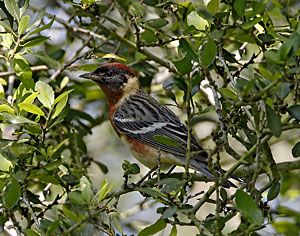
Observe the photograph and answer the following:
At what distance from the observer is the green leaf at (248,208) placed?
3088 mm

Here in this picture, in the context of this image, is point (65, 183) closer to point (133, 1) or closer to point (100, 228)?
point (100, 228)

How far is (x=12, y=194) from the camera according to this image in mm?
3412

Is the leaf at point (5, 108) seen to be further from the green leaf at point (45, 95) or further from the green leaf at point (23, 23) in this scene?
the green leaf at point (23, 23)

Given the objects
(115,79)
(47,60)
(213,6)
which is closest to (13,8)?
(47,60)

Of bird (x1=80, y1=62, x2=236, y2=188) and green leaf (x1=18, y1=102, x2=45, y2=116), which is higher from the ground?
green leaf (x1=18, y1=102, x2=45, y2=116)

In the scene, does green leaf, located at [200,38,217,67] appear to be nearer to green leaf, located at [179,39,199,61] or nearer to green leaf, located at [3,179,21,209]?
green leaf, located at [179,39,199,61]

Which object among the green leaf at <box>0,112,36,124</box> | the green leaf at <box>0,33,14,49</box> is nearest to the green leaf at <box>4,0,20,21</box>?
the green leaf at <box>0,33,14,49</box>

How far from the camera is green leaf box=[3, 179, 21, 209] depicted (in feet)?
11.2

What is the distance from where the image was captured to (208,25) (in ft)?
12.5

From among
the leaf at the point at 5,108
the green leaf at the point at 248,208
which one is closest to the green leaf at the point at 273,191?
the green leaf at the point at 248,208

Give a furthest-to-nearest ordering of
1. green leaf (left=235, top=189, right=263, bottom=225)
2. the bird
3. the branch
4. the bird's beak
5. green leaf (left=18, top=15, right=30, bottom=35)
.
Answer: the bird's beak, the bird, the branch, green leaf (left=18, top=15, right=30, bottom=35), green leaf (left=235, top=189, right=263, bottom=225)

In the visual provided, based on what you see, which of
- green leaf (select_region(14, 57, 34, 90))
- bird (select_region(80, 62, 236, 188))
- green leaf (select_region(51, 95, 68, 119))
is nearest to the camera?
green leaf (select_region(51, 95, 68, 119))

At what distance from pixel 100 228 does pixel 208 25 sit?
43.0 inches

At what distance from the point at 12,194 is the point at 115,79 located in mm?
2571
